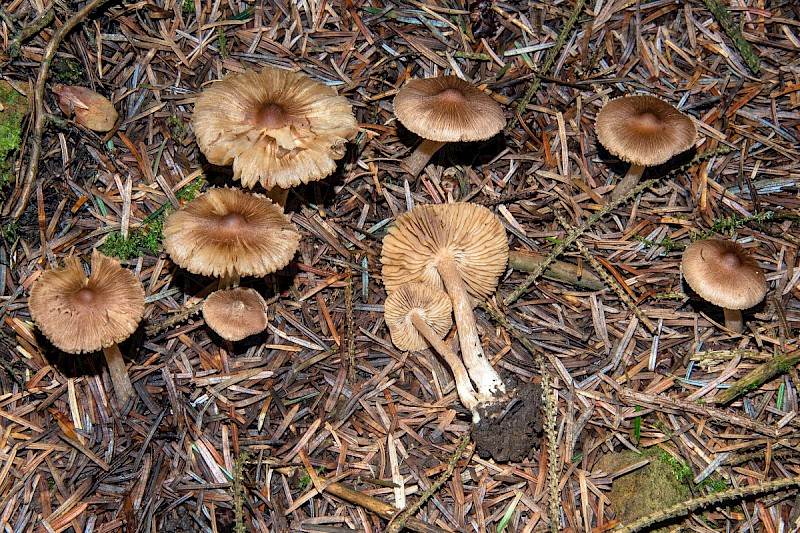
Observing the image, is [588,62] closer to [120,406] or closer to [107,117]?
[107,117]

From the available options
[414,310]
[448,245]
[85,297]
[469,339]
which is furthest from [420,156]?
[85,297]

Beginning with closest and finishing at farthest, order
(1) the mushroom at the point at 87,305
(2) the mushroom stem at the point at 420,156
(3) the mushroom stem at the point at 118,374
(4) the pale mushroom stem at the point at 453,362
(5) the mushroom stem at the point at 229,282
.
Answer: (1) the mushroom at the point at 87,305
(3) the mushroom stem at the point at 118,374
(4) the pale mushroom stem at the point at 453,362
(5) the mushroom stem at the point at 229,282
(2) the mushroom stem at the point at 420,156

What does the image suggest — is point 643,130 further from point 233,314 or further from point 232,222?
point 233,314

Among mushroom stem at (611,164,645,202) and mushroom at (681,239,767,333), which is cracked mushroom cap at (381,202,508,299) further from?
mushroom at (681,239,767,333)

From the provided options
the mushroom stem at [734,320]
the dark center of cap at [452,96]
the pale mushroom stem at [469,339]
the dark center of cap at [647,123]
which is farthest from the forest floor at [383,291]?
the dark center of cap at [452,96]

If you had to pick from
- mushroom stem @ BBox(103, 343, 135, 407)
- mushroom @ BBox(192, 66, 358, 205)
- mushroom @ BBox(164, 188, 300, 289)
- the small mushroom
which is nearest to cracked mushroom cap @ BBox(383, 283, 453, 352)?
mushroom @ BBox(164, 188, 300, 289)

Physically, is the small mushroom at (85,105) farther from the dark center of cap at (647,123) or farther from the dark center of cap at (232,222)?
the dark center of cap at (647,123)
